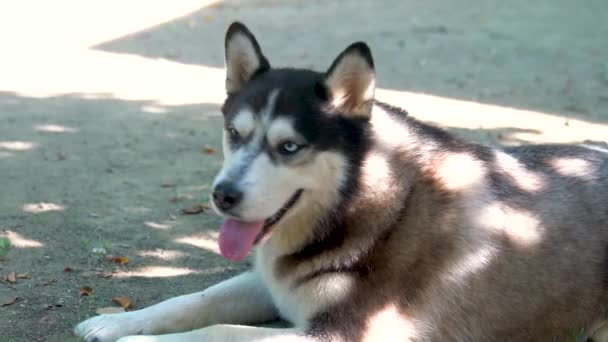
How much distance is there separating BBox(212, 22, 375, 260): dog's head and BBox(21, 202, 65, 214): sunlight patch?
2.34 m

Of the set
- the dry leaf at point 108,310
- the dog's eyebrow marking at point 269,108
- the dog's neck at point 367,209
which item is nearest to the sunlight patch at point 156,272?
the dry leaf at point 108,310

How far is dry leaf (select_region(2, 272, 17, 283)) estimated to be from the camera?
15.2 ft

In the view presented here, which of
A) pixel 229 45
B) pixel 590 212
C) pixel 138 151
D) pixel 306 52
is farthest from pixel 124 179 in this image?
pixel 306 52

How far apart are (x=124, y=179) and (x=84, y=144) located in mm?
1026

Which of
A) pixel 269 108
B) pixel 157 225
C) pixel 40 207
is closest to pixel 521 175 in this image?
pixel 269 108

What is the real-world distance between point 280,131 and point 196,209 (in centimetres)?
242

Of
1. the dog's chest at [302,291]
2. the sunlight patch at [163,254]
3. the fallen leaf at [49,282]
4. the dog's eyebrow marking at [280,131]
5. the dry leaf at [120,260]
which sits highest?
the dog's eyebrow marking at [280,131]

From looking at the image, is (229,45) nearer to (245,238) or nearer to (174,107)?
(245,238)

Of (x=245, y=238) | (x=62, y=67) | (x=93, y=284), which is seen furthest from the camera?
(x=62, y=67)

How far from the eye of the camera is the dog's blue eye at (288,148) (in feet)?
12.1

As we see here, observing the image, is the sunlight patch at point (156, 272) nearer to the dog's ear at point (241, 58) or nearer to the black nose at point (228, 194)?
the dog's ear at point (241, 58)

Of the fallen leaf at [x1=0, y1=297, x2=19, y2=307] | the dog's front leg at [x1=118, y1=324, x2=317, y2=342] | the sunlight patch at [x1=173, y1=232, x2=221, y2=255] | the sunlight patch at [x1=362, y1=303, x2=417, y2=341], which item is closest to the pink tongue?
the dog's front leg at [x1=118, y1=324, x2=317, y2=342]

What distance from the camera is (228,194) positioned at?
359 cm

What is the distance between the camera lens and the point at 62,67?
10258 millimetres
